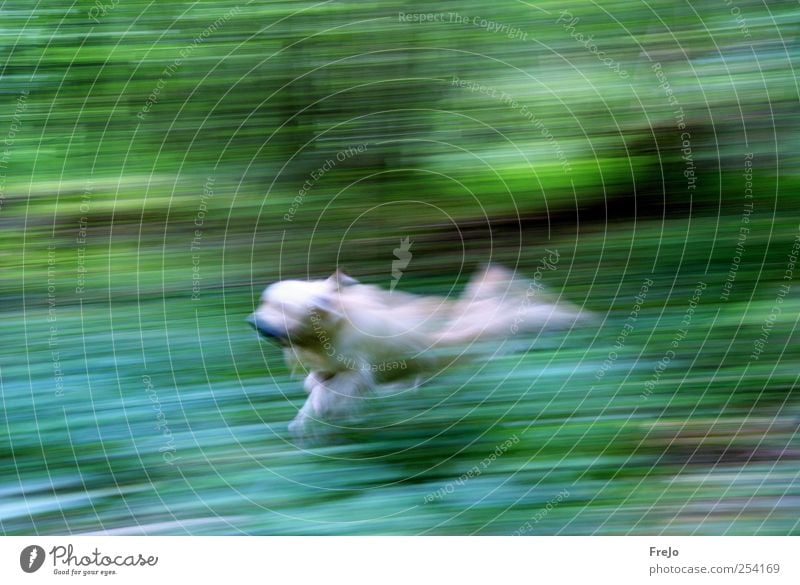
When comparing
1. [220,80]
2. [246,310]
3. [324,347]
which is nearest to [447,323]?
[324,347]

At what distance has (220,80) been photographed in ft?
6.49

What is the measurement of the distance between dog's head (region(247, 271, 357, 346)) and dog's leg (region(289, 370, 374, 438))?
0.09m

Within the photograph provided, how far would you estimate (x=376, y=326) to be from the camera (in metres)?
1.86

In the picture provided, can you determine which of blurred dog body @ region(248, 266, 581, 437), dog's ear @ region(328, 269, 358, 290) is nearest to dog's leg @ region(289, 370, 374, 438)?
blurred dog body @ region(248, 266, 581, 437)

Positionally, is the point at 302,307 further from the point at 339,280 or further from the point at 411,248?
the point at 411,248

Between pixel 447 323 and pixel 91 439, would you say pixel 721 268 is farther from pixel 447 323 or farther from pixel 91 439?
pixel 91 439

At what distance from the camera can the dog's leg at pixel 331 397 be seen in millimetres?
1817

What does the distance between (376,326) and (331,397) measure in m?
0.17

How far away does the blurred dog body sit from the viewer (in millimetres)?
1839

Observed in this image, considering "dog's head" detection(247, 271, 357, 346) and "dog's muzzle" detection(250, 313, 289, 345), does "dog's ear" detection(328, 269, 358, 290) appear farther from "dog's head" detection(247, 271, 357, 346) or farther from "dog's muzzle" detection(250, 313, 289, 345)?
"dog's muzzle" detection(250, 313, 289, 345)

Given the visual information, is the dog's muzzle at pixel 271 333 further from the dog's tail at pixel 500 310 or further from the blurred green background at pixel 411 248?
the dog's tail at pixel 500 310
